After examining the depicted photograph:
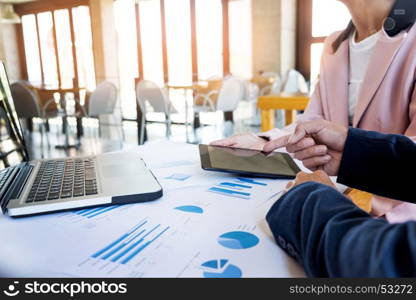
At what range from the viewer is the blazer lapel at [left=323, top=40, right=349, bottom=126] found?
3.52ft

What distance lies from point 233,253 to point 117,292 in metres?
0.15

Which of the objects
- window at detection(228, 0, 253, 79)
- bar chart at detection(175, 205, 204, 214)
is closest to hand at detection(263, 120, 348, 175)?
bar chart at detection(175, 205, 204, 214)

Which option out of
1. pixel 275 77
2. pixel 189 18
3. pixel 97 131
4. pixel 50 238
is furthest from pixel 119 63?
pixel 50 238

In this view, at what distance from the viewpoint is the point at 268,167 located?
0.81 m

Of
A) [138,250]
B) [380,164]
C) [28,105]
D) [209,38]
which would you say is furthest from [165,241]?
[209,38]

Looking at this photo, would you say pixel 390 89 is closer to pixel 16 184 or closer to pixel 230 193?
pixel 230 193

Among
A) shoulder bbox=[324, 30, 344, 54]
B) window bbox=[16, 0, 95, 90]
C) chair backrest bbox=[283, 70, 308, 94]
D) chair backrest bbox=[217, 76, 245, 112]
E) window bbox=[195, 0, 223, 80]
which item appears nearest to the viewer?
shoulder bbox=[324, 30, 344, 54]

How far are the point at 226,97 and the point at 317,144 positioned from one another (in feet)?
13.1

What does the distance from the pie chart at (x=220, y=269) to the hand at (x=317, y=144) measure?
35 centimetres

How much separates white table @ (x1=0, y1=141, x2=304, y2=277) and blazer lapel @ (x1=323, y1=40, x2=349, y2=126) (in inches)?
18.8

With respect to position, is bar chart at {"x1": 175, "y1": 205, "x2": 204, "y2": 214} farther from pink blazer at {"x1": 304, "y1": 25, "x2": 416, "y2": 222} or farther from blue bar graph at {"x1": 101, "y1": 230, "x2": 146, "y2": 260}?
pink blazer at {"x1": 304, "y1": 25, "x2": 416, "y2": 222}

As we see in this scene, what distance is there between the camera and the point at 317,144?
731 mm

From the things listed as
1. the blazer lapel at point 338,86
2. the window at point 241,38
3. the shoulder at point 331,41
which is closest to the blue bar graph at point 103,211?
the blazer lapel at point 338,86

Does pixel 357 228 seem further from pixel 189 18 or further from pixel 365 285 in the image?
pixel 189 18
